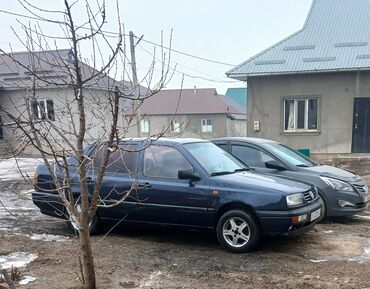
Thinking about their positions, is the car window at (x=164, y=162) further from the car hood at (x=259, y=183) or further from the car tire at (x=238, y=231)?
the car tire at (x=238, y=231)

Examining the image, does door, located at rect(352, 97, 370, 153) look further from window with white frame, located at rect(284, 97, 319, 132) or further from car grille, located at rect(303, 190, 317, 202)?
car grille, located at rect(303, 190, 317, 202)

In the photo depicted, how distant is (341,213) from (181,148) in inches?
118

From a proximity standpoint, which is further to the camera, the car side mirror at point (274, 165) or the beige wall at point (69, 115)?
the car side mirror at point (274, 165)

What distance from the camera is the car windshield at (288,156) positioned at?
294 inches

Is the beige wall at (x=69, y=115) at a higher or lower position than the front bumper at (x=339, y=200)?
higher

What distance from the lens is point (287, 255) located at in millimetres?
5324

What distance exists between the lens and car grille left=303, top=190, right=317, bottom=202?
18.4ft

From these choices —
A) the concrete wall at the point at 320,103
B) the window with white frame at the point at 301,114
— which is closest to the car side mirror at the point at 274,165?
the concrete wall at the point at 320,103

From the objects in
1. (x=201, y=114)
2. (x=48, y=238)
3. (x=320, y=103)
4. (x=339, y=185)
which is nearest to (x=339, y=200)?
(x=339, y=185)

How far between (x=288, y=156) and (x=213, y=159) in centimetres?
205

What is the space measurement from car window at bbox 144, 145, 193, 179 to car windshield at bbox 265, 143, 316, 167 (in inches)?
87.3

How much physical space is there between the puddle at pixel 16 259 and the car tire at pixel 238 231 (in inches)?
97.0

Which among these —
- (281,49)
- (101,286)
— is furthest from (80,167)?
(281,49)

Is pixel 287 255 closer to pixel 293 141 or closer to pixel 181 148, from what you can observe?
pixel 181 148
